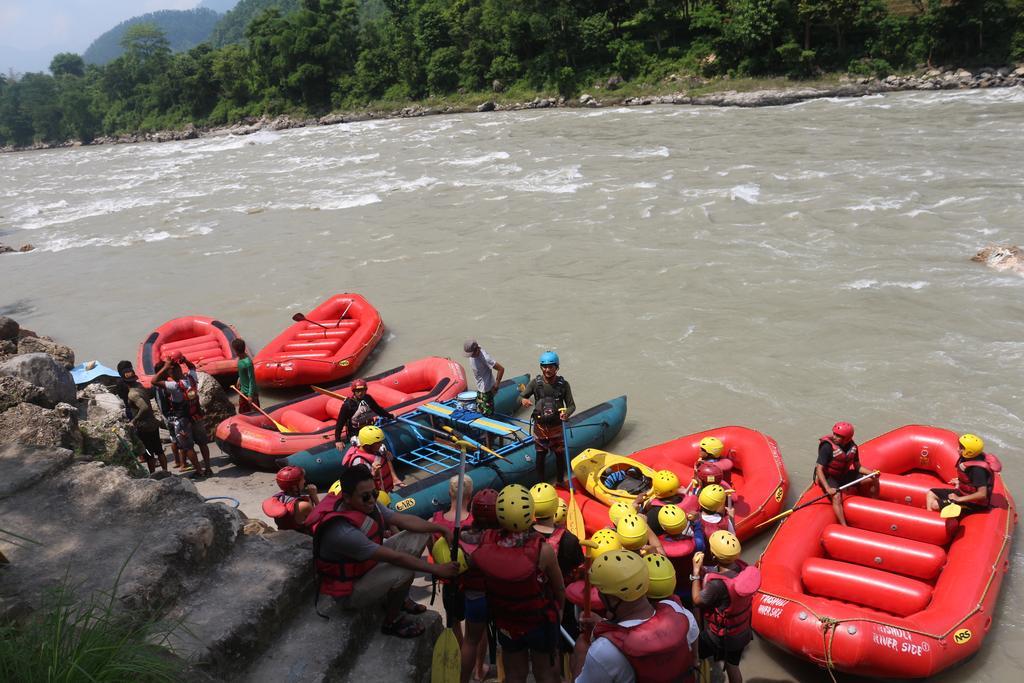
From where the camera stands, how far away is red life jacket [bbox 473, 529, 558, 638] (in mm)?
3043

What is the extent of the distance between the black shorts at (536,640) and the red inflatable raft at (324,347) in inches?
245

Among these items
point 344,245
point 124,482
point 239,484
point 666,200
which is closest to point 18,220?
point 344,245

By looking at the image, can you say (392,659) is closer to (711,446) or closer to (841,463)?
(711,446)

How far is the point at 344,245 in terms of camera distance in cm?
1593

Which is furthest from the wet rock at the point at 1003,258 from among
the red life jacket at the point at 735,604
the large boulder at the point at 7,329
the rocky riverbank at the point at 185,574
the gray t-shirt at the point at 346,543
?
the large boulder at the point at 7,329

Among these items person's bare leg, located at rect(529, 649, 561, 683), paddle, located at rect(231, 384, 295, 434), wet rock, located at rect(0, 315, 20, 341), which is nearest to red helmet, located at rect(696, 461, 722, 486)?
person's bare leg, located at rect(529, 649, 561, 683)

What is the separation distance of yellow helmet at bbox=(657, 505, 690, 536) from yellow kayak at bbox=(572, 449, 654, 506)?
1562mm

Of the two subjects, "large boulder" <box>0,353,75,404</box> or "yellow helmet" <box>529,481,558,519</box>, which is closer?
"yellow helmet" <box>529,481,558,519</box>

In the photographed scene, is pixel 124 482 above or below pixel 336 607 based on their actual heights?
above

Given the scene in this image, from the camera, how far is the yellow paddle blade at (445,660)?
3201 mm

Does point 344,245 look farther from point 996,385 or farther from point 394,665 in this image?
point 394,665

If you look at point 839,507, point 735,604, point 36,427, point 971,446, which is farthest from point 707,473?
point 36,427

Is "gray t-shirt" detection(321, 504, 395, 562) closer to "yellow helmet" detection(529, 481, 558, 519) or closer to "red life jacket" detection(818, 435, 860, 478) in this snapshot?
"yellow helmet" detection(529, 481, 558, 519)

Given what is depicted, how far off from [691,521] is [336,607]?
6.51 ft
